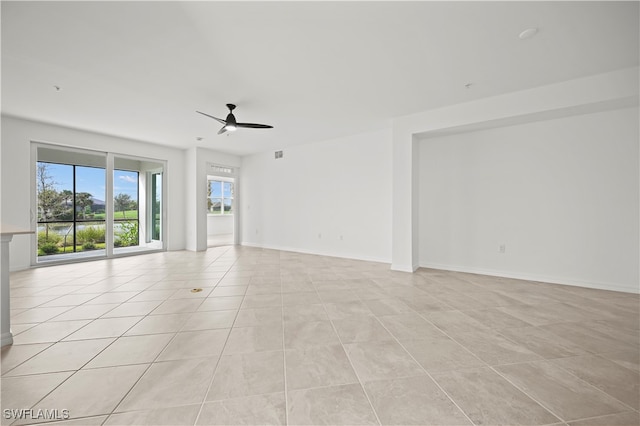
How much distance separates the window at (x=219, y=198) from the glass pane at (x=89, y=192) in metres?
4.08

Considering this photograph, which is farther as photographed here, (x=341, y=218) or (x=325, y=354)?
(x=341, y=218)

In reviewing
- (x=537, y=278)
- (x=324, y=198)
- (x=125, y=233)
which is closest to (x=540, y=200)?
(x=537, y=278)

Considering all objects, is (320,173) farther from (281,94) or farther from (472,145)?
(472,145)

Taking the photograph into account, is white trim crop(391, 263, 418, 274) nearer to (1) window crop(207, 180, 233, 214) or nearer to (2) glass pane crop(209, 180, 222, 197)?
(1) window crop(207, 180, 233, 214)

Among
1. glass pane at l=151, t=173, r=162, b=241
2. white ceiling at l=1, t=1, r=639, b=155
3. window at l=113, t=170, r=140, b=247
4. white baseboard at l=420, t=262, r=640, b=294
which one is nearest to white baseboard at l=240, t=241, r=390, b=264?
white baseboard at l=420, t=262, r=640, b=294

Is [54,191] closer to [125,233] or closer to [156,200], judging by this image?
[125,233]

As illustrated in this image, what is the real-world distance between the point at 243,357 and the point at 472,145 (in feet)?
16.0

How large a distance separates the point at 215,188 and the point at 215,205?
0.71m

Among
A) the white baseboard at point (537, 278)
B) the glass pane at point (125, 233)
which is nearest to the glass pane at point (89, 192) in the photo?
the glass pane at point (125, 233)

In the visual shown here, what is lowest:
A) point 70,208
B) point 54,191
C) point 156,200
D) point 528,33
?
point 70,208

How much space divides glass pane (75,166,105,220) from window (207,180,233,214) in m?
4.08

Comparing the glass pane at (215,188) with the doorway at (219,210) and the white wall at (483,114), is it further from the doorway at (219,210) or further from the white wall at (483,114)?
the white wall at (483,114)

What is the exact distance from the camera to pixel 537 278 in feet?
13.1

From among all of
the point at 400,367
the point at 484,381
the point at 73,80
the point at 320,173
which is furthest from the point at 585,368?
the point at 73,80
